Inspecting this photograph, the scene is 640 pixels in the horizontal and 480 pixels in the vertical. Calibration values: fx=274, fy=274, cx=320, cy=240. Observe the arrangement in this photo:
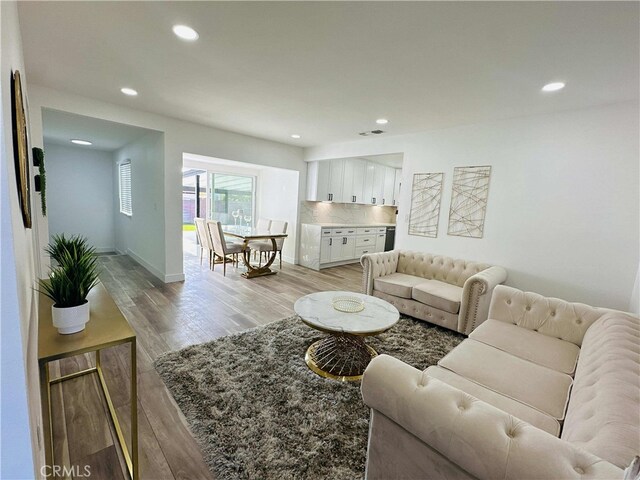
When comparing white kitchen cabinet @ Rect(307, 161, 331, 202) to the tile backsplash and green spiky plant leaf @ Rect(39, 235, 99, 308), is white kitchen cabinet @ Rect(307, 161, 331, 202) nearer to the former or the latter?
the tile backsplash

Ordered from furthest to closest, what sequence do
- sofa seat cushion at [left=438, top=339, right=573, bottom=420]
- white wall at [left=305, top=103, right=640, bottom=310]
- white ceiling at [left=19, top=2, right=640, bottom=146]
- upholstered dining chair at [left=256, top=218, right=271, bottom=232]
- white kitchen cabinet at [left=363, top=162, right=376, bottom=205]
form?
1. white kitchen cabinet at [left=363, top=162, right=376, bottom=205]
2. upholstered dining chair at [left=256, top=218, right=271, bottom=232]
3. white wall at [left=305, top=103, right=640, bottom=310]
4. white ceiling at [left=19, top=2, right=640, bottom=146]
5. sofa seat cushion at [left=438, top=339, right=573, bottom=420]

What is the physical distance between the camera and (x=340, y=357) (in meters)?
2.32

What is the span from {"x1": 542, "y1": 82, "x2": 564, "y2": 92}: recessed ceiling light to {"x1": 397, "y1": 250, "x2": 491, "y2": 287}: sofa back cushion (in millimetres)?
1863

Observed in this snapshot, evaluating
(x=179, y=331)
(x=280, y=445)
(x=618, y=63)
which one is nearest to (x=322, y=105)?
(x=618, y=63)

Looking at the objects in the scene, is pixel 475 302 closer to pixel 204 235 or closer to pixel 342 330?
pixel 342 330

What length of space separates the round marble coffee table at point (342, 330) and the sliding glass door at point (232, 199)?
16.5 ft

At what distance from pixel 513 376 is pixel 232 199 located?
6.62m

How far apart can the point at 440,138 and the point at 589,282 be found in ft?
7.71

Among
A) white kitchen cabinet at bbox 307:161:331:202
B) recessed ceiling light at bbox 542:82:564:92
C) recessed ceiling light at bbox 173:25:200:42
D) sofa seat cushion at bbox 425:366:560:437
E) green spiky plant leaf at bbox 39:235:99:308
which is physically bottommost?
sofa seat cushion at bbox 425:366:560:437

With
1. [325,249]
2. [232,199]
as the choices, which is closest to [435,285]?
[325,249]

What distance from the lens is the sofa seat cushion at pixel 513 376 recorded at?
1381 millimetres

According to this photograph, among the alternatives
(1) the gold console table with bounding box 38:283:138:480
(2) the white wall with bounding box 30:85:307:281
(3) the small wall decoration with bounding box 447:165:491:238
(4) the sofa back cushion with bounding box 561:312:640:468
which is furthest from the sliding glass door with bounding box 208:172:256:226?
(4) the sofa back cushion with bounding box 561:312:640:468

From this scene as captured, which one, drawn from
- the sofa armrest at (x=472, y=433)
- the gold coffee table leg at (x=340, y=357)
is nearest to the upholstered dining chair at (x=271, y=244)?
the gold coffee table leg at (x=340, y=357)

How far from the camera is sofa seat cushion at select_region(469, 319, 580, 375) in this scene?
1.73 m
